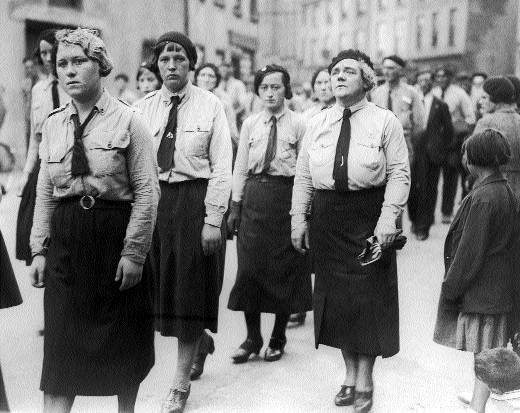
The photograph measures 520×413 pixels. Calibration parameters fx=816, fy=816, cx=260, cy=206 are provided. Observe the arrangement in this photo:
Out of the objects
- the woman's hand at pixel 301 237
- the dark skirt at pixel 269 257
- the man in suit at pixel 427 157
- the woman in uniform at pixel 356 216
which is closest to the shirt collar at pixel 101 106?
the woman in uniform at pixel 356 216

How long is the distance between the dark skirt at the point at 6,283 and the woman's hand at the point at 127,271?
20.4 inches

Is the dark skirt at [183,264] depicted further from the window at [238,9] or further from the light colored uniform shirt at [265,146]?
the window at [238,9]

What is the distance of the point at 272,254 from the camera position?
6023 mm

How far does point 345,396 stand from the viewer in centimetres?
495

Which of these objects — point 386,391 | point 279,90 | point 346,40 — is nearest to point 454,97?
point 279,90

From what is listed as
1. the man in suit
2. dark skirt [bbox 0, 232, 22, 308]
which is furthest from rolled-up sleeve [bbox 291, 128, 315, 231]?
the man in suit

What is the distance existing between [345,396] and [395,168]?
4.63 feet

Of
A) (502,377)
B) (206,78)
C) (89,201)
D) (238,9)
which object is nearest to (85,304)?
(89,201)

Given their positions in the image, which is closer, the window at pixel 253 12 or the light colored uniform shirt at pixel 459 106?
the light colored uniform shirt at pixel 459 106

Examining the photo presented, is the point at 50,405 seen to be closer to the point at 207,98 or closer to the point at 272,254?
the point at 207,98

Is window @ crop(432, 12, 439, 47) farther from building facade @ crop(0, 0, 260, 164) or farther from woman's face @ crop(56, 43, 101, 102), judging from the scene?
woman's face @ crop(56, 43, 101, 102)

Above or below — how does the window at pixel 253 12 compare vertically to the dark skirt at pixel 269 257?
above

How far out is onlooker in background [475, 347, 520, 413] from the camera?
3.22 m

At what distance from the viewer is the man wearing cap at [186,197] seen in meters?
4.79
